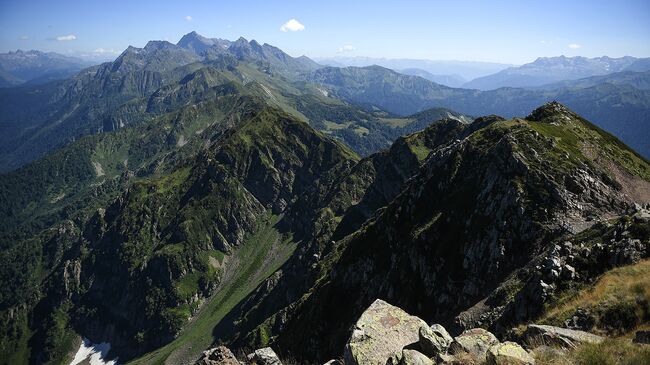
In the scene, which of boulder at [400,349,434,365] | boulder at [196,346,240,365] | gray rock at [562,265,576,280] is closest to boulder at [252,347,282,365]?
boulder at [196,346,240,365]

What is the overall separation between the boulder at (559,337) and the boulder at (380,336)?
6.44 metres

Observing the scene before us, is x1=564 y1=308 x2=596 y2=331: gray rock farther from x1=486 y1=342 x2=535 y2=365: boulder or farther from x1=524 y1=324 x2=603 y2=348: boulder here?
x1=486 y1=342 x2=535 y2=365: boulder

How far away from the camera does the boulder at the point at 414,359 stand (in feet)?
69.3

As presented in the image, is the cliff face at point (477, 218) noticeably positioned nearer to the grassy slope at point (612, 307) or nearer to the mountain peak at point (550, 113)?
the mountain peak at point (550, 113)

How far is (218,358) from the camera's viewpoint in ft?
106

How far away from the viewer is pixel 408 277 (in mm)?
81438

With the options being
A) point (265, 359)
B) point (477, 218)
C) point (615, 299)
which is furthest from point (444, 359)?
point (477, 218)

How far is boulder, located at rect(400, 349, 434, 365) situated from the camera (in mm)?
21109

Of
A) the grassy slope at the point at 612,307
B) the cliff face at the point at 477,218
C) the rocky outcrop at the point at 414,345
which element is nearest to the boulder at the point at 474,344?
the rocky outcrop at the point at 414,345

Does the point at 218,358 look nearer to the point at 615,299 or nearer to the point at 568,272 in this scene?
the point at 615,299

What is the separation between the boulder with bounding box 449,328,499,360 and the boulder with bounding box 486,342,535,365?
6.02 ft

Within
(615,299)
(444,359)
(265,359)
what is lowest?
(265,359)

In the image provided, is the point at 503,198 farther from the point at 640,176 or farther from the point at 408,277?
the point at 640,176

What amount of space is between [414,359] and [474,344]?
391 centimetres
